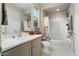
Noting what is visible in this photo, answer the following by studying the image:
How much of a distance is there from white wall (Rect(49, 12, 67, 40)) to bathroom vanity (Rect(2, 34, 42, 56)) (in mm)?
255

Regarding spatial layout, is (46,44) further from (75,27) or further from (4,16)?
(4,16)

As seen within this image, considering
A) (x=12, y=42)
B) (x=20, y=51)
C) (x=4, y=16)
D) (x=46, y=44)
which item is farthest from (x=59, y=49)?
(x=4, y=16)

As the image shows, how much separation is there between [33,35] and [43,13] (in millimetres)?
423

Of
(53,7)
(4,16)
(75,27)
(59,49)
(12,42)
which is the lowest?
(59,49)

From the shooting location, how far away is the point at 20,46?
1386 mm

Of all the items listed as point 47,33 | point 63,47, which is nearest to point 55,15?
point 47,33

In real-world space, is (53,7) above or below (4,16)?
above

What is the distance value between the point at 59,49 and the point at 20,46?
21.7 inches

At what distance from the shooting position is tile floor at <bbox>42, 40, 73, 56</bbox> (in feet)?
4.98

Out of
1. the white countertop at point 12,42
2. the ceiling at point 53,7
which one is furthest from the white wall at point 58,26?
the white countertop at point 12,42

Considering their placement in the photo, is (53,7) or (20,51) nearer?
(20,51)

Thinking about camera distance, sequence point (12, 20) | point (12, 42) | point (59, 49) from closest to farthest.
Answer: point (12, 42) → point (12, 20) → point (59, 49)

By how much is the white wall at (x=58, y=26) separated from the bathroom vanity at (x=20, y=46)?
0.84ft

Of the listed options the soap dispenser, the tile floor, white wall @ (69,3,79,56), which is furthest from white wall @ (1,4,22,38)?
white wall @ (69,3,79,56)
